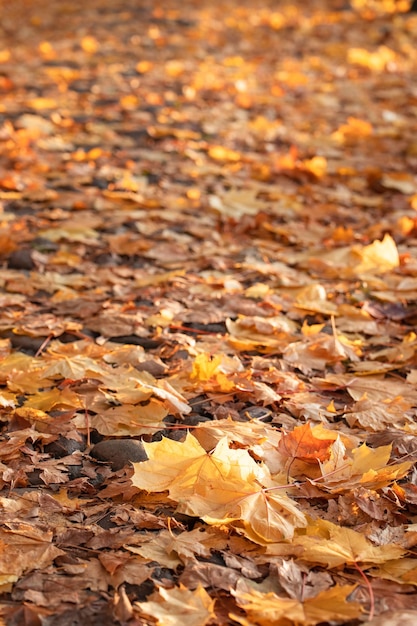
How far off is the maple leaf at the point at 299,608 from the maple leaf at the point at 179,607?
0.17 feet

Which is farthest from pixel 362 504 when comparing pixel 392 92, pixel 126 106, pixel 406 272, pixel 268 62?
pixel 268 62

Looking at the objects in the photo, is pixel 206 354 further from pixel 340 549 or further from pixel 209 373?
pixel 340 549

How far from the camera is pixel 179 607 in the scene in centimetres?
134

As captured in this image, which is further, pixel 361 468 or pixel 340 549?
pixel 361 468

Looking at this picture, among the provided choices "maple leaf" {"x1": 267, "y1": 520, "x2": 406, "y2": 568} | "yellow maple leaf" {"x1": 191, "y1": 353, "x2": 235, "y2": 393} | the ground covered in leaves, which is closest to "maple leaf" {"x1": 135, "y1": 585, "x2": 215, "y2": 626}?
the ground covered in leaves

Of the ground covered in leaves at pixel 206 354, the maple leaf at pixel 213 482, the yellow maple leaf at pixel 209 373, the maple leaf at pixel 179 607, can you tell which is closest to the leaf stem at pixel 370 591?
the ground covered in leaves at pixel 206 354

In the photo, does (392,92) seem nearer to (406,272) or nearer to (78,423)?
(406,272)

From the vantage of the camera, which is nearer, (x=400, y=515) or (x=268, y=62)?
(x=400, y=515)

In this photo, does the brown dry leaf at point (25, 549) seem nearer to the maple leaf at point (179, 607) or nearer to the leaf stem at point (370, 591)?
the maple leaf at point (179, 607)

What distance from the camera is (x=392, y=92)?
5785mm

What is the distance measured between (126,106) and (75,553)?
4.09 m

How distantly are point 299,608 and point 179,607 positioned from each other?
0.66ft

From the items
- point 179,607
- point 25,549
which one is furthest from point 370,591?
point 25,549

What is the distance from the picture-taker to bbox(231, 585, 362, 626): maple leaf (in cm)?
131
